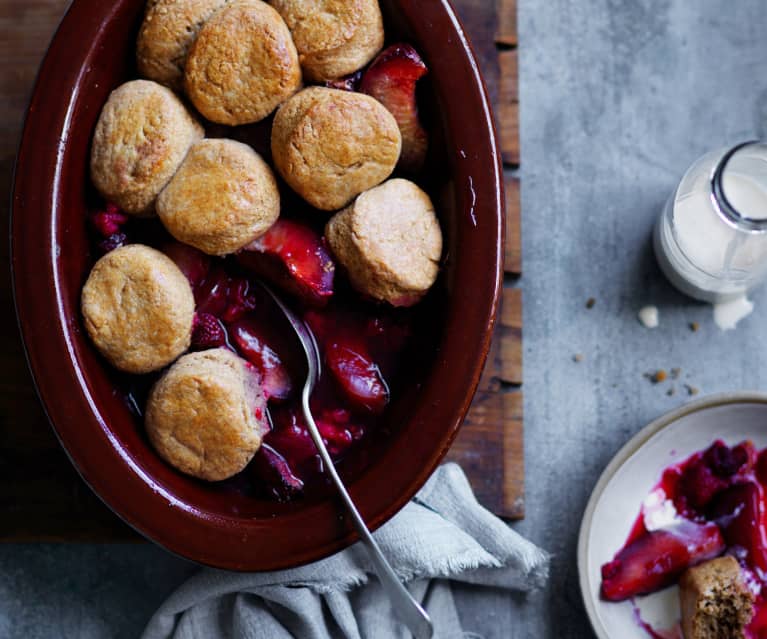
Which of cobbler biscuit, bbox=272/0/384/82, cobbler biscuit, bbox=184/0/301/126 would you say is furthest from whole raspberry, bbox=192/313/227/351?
cobbler biscuit, bbox=272/0/384/82

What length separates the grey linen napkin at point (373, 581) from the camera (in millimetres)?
1992

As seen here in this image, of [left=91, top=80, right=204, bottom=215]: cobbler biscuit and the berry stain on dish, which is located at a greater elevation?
[left=91, top=80, right=204, bottom=215]: cobbler biscuit

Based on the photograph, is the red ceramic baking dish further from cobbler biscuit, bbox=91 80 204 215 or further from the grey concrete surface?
the grey concrete surface

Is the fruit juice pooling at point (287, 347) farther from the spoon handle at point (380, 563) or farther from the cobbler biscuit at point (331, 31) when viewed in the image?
the cobbler biscuit at point (331, 31)

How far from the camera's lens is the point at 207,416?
162 centimetres

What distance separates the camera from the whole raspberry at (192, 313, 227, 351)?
1.68 m

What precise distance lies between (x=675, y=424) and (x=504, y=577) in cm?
53

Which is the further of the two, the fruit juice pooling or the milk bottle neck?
the milk bottle neck

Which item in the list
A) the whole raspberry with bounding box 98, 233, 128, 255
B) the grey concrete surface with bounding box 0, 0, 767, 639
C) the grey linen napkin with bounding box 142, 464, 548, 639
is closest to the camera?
the whole raspberry with bounding box 98, 233, 128, 255

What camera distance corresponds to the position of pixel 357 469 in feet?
5.42

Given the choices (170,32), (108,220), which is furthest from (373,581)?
(170,32)

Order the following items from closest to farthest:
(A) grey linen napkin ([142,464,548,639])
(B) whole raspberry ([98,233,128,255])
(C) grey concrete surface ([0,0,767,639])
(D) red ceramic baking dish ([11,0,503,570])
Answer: (D) red ceramic baking dish ([11,0,503,570])
(B) whole raspberry ([98,233,128,255])
(A) grey linen napkin ([142,464,548,639])
(C) grey concrete surface ([0,0,767,639])

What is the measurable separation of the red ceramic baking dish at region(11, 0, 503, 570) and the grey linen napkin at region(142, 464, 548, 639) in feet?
1.38

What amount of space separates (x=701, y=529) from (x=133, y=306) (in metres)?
1.43
